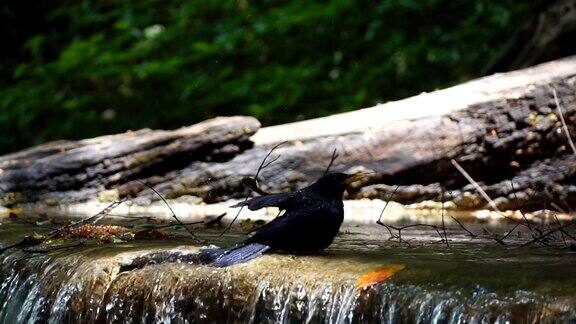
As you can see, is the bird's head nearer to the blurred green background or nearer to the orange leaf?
the orange leaf

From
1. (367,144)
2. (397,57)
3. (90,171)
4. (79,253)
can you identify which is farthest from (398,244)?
(397,57)

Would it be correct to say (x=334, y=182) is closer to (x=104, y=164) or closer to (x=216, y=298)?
(x=216, y=298)

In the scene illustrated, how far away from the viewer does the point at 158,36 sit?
1234 centimetres

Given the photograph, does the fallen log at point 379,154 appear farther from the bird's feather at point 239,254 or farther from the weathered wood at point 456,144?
the bird's feather at point 239,254

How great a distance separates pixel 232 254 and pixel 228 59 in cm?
832

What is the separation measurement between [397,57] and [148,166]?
4181mm

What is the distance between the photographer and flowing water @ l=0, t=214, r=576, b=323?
111 inches

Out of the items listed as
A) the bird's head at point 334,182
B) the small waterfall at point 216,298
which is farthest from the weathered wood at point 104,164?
the bird's head at point 334,182

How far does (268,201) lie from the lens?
12.3 ft

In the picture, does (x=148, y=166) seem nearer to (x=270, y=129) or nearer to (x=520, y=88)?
(x=270, y=129)

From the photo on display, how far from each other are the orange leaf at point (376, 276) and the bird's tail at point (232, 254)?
0.55 m

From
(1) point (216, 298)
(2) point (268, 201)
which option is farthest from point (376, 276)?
(2) point (268, 201)

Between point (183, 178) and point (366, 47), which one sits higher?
point (366, 47)

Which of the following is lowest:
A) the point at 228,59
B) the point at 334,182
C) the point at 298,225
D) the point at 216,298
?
the point at 216,298
